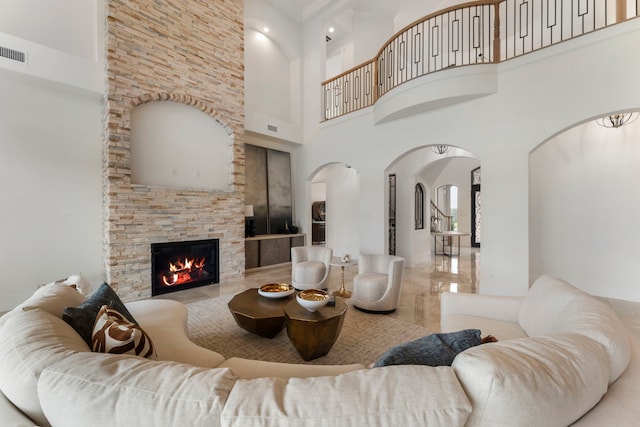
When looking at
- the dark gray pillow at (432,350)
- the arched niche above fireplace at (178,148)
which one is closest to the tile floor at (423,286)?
the arched niche above fireplace at (178,148)

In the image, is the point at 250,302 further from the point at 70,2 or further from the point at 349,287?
the point at 70,2

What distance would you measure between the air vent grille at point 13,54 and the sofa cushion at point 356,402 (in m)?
5.16

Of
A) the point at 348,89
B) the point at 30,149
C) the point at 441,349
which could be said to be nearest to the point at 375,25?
the point at 348,89

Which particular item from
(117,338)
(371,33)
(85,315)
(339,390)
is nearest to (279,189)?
(371,33)

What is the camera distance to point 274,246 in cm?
662

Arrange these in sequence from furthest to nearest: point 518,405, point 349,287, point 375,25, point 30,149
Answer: point 375,25, point 349,287, point 30,149, point 518,405

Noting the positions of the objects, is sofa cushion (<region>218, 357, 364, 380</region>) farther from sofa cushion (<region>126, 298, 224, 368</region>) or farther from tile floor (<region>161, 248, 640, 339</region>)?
tile floor (<region>161, 248, 640, 339</region>)

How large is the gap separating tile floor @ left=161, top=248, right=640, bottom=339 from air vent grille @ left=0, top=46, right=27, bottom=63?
12.2ft

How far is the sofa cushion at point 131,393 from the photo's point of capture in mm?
708

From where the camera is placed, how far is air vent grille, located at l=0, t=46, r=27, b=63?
341 centimetres

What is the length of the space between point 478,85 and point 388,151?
5.88 feet

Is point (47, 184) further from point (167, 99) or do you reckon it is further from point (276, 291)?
point (276, 291)

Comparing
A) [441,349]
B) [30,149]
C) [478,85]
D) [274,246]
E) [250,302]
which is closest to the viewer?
[441,349]

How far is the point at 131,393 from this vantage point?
2.45 feet
